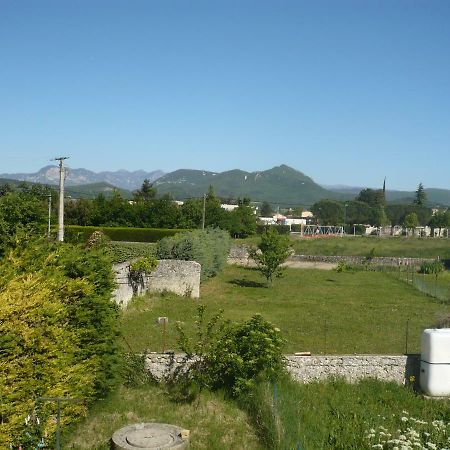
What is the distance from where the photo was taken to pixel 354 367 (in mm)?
14430

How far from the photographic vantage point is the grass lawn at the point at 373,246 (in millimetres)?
60188

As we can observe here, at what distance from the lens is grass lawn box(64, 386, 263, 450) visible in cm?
1080

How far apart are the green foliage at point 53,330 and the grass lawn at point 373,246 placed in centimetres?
4630

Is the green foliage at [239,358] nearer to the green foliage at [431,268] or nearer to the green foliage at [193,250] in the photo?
the green foliage at [193,250]

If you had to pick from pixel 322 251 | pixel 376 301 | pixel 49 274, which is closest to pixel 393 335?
pixel 376 301

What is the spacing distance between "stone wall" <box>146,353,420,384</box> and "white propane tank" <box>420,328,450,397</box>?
0.81 m

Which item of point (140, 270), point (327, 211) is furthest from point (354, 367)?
point (327, 211)

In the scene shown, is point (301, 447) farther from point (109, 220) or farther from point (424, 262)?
point (109, 220)

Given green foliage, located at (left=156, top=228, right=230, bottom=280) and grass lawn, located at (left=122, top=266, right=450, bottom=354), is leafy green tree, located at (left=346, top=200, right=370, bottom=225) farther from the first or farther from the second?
green foliage, located at (left=156, top=228, right=230, bottom=280)

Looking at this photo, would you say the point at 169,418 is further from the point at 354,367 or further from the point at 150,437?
the point at 354,367

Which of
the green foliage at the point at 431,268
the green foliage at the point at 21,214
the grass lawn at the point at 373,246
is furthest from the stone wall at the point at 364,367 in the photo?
the grass lawn at the point at 373,246

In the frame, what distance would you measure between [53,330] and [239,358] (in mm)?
4529

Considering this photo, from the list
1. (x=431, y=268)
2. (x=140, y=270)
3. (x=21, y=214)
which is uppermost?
(x=21, y=214)

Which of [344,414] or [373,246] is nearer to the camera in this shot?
[344,414]
